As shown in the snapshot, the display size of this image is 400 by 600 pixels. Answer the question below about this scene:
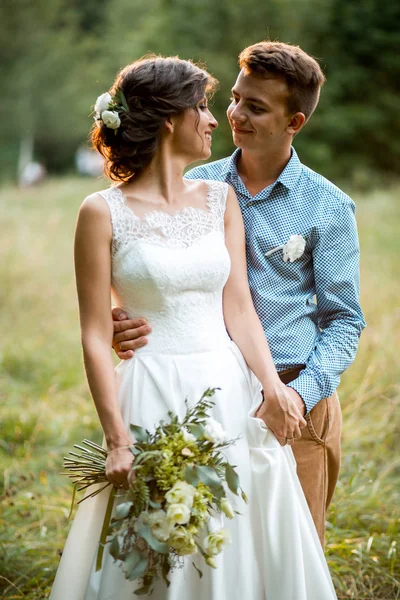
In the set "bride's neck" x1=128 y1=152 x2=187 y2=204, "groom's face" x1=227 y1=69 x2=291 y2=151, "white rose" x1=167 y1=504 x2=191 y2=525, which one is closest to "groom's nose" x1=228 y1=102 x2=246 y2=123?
"groom's face" x1=227 y1=69 x2=291 y2=151

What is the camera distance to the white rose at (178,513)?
2109 mm

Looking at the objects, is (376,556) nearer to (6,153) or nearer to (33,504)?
(33,504)

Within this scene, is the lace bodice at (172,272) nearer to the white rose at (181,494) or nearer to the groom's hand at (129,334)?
the groom's hand at (129,334)

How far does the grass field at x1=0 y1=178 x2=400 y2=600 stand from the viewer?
3.72 meters

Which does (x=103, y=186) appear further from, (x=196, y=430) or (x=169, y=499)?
(x=169, y=499)

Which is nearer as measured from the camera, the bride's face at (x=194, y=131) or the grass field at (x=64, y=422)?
the bride's face at (x=194, y=131)

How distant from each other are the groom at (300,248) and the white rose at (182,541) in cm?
84

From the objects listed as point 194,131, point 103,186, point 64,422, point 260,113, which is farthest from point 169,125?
point 103,186

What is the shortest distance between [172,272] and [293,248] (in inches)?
21.3

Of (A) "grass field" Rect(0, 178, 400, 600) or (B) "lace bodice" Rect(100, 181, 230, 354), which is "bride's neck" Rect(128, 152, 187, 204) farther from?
(A) "grass field" Rect(0, 178, 400, 600)

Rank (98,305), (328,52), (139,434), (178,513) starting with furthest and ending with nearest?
(328,52)
(98,305)
(139,434)
(178,513)

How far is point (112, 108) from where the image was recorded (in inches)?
105

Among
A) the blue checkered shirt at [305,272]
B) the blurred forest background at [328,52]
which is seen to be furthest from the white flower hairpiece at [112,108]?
the blurred forest background at [328,52]

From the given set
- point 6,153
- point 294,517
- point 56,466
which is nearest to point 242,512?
point 294,517
